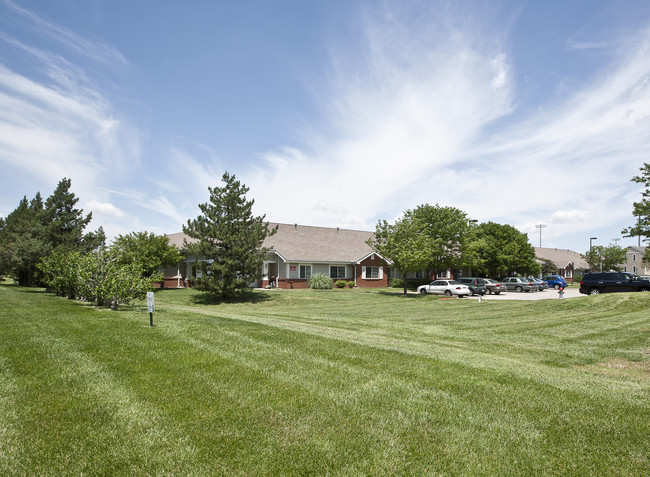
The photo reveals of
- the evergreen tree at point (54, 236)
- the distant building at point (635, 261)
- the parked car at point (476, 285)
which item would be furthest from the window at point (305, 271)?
the distant building at point (635, 261)

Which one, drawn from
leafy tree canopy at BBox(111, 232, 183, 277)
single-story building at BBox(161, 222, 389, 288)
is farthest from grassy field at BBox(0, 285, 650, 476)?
single-story building at BBox(161, 222, 389, 288)

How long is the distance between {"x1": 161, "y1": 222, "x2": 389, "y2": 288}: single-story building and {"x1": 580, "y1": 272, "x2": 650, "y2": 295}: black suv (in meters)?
20.2

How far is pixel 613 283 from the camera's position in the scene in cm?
2828

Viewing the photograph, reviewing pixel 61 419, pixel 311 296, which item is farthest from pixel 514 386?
pixel 311 296

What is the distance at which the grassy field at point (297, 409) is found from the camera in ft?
12.0

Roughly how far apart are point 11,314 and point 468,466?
14418 mm

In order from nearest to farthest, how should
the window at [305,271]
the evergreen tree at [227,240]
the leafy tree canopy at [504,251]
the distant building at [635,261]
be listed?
the evergreen tree at [227,240] < the window at [305,271] < the leafy tree canopy at [504,251] < the distant building at [635,261]

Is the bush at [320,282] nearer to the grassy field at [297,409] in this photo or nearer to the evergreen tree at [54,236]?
the evergreen tree at [54,236]

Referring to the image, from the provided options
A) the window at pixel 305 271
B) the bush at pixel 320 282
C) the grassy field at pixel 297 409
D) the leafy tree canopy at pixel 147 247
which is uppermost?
the leafy tree canopy at pixel 147 247

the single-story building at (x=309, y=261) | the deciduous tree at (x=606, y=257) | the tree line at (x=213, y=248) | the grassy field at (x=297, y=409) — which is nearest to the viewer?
the grassy field at (x=297, y=409)

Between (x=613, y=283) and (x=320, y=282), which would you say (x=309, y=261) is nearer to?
(x=320, y=282)

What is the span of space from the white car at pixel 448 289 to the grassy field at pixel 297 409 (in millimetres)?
24497

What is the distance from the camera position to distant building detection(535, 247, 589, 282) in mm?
77438

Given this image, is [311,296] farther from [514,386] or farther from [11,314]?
[514,386]
